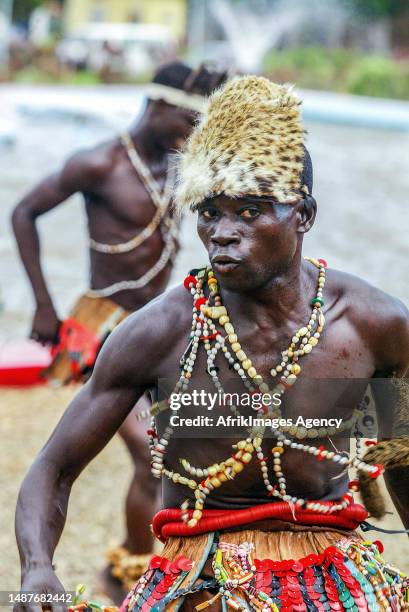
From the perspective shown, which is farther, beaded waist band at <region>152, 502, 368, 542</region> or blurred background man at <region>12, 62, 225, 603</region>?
blurred background man at <region>12, 62, 225, 603</region>

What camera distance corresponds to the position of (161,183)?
5410 mm

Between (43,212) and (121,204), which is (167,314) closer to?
(121,204)

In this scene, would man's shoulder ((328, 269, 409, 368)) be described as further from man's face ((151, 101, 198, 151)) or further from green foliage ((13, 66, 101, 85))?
green foliage ((13, 66, 101, 85))

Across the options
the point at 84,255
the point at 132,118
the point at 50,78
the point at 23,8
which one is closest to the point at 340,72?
A: the point at 50,78

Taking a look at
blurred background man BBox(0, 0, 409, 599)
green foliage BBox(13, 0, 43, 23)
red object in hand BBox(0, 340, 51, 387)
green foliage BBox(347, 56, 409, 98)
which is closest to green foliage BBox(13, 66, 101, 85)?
blurred background man BBox(0, 0, 409, 599)

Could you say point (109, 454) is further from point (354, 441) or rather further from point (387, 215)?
point (387, 215)

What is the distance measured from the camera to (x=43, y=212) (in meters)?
5.53

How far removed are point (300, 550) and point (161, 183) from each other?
9.63 ft

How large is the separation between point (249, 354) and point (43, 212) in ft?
9.65

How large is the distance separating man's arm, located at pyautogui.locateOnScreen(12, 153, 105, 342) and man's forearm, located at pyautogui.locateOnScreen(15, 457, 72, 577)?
A: 2.73 meters

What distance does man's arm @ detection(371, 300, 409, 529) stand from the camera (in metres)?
2.84

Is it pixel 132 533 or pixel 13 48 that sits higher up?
pixel 132 533

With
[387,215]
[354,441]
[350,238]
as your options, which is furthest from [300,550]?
[387,215]

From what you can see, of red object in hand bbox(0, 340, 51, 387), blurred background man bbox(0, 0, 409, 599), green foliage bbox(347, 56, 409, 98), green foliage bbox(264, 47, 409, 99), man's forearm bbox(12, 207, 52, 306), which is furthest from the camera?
green foliage bbox(264, 47, 409, 99)
